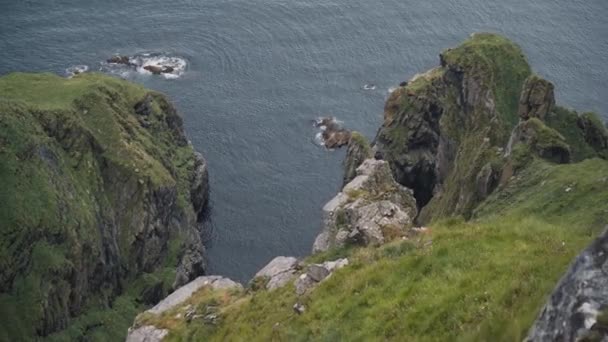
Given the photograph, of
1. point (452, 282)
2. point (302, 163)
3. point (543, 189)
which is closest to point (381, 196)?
point (543, 189)

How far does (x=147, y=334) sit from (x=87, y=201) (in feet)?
167

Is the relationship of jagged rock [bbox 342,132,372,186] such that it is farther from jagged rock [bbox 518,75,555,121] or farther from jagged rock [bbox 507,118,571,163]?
jagged rock [bbox 507,118,571,163]

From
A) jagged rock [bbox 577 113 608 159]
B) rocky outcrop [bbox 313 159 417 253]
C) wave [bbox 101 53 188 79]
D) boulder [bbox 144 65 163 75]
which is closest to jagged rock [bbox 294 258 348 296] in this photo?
rocky outcrop [bbox 313 159 417 253]

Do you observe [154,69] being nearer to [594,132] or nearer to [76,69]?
[76,69]

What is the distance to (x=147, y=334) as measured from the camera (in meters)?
52.4

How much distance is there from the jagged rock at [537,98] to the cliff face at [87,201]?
5193cm

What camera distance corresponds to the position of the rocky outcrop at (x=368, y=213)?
52.9 m

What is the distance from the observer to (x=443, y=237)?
36.1 metres

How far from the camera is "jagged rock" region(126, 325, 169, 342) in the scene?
1987 inches

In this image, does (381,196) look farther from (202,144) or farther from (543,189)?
(202,144)

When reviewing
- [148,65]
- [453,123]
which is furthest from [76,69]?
[453,123]

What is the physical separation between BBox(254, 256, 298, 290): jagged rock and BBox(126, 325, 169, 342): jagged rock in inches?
302

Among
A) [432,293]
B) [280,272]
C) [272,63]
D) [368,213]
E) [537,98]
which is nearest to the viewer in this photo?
[432,293]

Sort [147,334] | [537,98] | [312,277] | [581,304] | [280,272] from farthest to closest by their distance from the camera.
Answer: [537,98] < [147,334] < [280,272] < [312,277] < [581,304]
